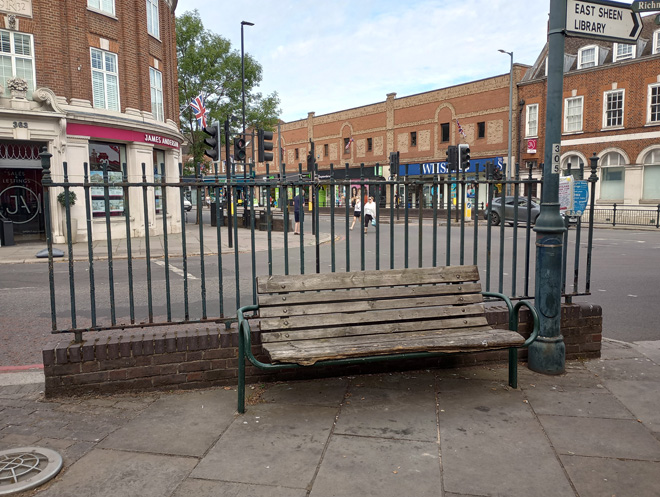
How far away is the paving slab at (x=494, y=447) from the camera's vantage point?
271 centimetres

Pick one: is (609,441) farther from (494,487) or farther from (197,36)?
(197,36)

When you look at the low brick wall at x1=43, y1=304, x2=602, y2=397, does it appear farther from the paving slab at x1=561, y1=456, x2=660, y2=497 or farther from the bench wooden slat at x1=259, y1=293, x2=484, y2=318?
the paving slab at x1=561, y1=456, x2=660, y2=497

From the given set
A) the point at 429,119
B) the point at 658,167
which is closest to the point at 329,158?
the point at 429,119

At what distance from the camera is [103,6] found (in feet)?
62.1

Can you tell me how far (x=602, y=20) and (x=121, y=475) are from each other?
4.82 m

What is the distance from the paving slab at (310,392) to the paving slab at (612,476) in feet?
5.23

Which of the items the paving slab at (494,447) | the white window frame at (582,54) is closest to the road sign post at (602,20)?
the paving slab at (494,447)

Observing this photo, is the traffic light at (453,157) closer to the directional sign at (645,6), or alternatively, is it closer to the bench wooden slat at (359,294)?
the directional sign at (645,6)

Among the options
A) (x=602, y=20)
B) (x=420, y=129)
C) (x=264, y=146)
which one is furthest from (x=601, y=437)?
(x=420, y=129)

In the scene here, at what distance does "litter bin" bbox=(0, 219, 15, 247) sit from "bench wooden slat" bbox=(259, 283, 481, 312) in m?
16.8

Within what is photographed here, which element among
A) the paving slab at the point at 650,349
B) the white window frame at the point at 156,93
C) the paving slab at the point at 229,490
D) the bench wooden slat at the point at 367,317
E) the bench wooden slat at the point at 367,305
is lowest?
the paving slab at the point at 229,490

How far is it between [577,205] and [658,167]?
29.1m

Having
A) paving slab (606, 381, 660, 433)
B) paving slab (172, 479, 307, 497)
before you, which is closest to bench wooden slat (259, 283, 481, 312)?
paving slab (606, 381, 660, 433)

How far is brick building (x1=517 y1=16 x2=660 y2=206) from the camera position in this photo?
29078mm
